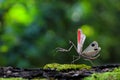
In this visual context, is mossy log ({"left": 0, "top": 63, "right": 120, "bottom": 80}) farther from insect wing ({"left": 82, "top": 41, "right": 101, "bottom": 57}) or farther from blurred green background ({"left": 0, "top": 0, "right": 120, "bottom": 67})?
blurred green background ({"left": 0, "top": 0, "right": 120, "bottom": 67})

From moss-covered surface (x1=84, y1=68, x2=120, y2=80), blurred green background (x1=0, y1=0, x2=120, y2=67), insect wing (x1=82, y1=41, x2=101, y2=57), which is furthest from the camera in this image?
blurred green background (x1=0, y1=0, x2=120, y2=67)

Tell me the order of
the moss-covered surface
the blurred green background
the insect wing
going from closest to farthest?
the moss-covered surface, the insect wing, the blurred green background

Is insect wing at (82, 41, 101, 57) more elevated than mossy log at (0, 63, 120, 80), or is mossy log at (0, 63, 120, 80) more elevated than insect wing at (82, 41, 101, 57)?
insect wing at (82, 41, 101, 57)

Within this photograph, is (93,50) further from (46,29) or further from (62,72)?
(46,29)

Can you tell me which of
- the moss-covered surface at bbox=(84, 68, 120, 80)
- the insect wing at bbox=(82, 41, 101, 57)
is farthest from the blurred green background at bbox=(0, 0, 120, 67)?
the moss-covered surface at bbox=(84, 68, 120, 80)

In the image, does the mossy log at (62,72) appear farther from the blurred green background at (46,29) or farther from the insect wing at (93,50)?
the blurred green background at (46,29)

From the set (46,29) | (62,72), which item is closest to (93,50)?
(62,72)

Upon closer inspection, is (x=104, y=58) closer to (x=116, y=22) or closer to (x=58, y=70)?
(x=116, y=22)

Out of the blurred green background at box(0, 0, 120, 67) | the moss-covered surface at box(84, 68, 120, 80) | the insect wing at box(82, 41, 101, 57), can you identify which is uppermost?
the blurred green background at box(0, 0, 120, 67)

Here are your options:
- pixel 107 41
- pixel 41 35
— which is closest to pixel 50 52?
pixel 41 35

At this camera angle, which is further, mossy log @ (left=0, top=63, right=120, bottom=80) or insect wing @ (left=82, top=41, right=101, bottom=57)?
insect wing @ (left=82, top=41, right=101, bottom=57)
